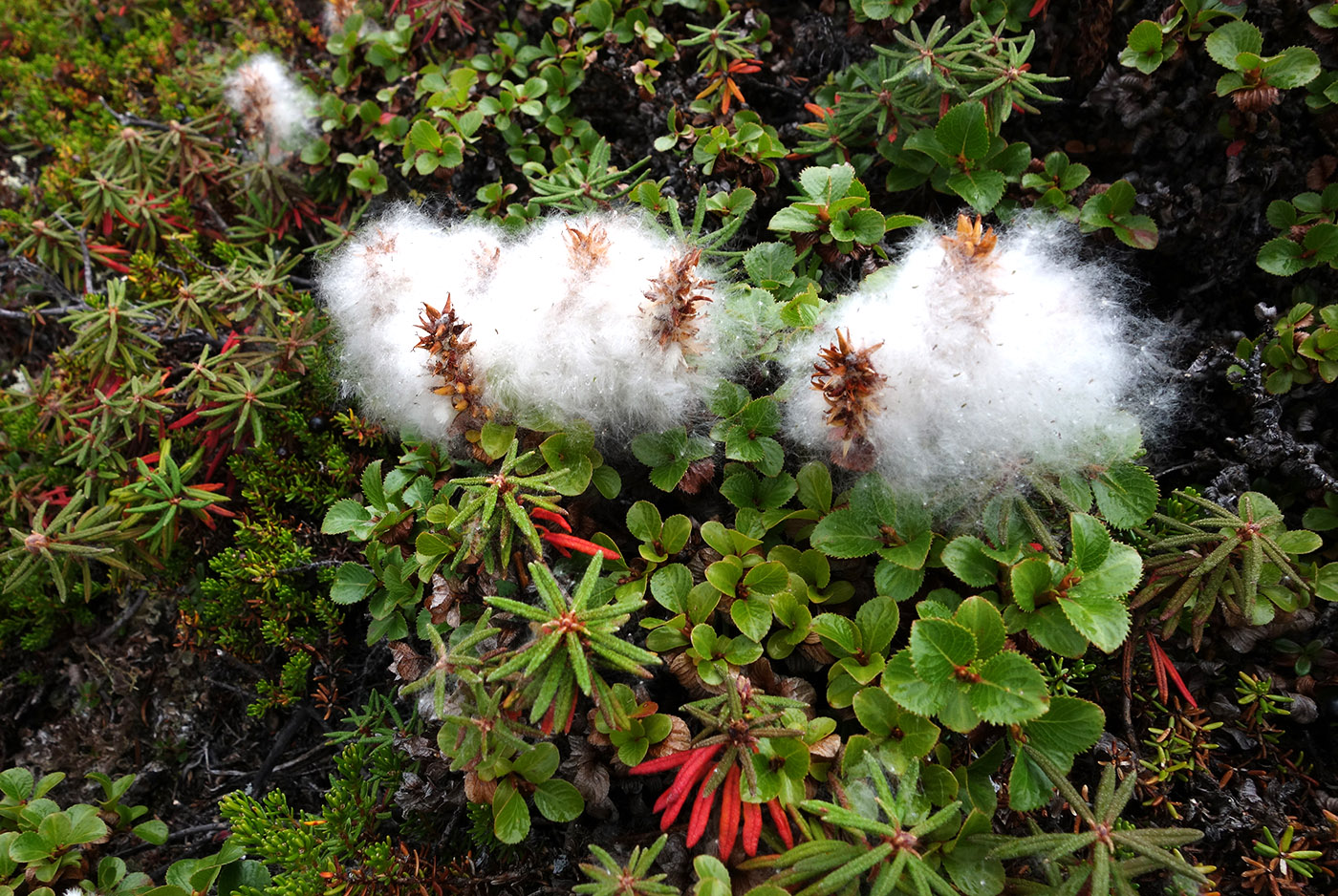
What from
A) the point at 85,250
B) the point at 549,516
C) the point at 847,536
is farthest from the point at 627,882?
the point at 85,250

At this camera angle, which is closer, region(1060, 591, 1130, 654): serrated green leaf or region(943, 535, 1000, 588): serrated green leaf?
region(1060, 591, 1130, 654): serrated green leaf

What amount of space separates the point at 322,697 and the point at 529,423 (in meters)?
1.41

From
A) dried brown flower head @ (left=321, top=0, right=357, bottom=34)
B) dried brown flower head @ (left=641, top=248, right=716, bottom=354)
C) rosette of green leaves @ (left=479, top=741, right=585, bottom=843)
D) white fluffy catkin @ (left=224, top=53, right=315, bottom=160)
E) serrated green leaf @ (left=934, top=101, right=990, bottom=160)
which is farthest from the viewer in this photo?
dried brown flower head @ (left=321, top=0, right=357, bottom=34)

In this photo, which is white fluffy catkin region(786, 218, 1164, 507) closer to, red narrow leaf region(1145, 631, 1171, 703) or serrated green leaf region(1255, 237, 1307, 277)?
red narrow leaf region(1145, 631, 1171, 703)

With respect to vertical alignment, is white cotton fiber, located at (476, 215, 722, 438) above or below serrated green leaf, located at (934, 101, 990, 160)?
below

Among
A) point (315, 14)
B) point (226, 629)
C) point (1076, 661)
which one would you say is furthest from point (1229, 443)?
point (315, 14)

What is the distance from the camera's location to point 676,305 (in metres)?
2.07

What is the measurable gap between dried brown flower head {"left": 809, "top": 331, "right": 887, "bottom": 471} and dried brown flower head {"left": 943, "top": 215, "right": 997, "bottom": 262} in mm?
377

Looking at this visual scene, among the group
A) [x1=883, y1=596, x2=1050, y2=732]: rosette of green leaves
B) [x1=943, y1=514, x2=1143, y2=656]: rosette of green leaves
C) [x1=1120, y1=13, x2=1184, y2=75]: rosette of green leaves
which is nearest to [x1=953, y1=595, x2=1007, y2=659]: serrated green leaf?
[x1=883, y1=596, x2=1050, y2=732]: rosette of green leaves

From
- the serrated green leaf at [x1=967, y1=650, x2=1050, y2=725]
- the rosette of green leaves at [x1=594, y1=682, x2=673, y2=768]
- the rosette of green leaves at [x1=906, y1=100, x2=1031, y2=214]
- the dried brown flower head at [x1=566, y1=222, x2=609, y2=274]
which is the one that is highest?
the rosette of green leaves at [x1=906, y1=100, x2=1031, y2=214]

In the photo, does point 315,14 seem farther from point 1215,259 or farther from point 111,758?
point 1215,259

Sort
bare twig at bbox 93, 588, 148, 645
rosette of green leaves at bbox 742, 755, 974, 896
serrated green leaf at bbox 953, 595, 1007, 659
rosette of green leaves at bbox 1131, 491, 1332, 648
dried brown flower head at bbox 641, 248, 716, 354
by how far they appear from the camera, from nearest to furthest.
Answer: rosette of green leaves at bbox 742, 755, 974, 896 < serrated green leaf at bbox 953, 595, 1007, 659 < rosette of green leaves at bbox 1131, 491, 1332, 648 < dried brown flower head at bbox 641, 248, 716, 354 < bare twig at bbox 93, 588, 148, 645

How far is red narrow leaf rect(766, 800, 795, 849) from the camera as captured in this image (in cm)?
164

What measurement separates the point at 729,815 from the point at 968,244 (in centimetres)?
158
